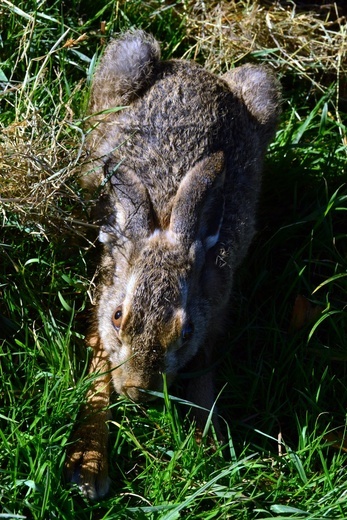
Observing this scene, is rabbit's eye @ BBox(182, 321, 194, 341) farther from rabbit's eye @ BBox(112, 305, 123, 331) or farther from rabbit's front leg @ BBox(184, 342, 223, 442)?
rabbit's front leg @ BBox(184, 342, 223, 442)

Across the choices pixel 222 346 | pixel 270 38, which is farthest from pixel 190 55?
pixel 222 346

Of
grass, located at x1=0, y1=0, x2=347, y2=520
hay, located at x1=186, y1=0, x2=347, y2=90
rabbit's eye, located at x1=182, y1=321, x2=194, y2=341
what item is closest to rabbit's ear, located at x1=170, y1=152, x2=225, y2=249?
rabbit's eye, located at x1=182, y1=321, x2=194, y2=341

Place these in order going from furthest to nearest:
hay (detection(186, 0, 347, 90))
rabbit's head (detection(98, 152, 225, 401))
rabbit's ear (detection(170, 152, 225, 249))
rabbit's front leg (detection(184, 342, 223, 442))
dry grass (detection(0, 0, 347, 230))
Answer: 1. hay (detection(186, 0, 347, 90))
2. dry grass (detection(0, 0, 347, 230))
3. rabbit's front leg (detection(184, 342, 223, 442))
4. rabbit's ear (detection(170, 152, 225, 249))
5. rabbit's head (detection(98, 152, 225, 401))

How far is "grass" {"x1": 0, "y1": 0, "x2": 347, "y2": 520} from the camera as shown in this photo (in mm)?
4449

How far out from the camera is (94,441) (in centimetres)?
460

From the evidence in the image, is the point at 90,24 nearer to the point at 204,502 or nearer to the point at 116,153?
the point at 116,153

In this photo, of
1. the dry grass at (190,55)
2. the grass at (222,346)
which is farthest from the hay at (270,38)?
the grass at (222,346)

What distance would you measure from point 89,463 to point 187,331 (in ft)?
2.76

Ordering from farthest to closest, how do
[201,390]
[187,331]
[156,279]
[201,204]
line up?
[201,390] → [201,204] → [187,331] → [156,279]

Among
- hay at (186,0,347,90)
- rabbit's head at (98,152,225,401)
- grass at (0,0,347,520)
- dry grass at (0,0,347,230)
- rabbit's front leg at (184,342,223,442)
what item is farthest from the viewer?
hay at (186,0,347,90)

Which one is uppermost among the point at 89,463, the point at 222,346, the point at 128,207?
the point at 128,207

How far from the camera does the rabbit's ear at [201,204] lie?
468 cm

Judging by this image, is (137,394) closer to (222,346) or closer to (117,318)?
(117,318)

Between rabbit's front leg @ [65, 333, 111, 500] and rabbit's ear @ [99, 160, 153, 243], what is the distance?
665 millimetres
